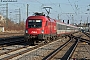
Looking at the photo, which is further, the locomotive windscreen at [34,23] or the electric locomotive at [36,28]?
the locomotive windscreen at [34,23]

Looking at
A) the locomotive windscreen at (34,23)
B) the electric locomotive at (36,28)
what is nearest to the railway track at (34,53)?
the electric locomotive at (36,28)

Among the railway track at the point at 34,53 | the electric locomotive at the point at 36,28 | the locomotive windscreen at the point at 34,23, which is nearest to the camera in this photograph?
the railway track at the point at 34,53

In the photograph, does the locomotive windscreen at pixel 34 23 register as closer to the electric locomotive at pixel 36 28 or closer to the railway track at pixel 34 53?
the electric locomotive at pixel 36 28

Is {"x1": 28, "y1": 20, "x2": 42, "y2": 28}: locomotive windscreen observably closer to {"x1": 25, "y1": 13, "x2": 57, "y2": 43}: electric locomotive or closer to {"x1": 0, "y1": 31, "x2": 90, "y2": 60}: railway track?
{"x1": 25, "y1": 13, "x2": 57, "y2": 43}: electric locomotive

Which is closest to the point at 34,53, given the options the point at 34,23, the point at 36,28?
the point at 36,28

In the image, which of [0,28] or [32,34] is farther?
[0,28]

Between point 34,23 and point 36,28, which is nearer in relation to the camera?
point 36,28

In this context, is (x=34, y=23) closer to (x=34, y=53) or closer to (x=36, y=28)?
(x=36, y=28)

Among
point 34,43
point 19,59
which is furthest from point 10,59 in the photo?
point 34,43

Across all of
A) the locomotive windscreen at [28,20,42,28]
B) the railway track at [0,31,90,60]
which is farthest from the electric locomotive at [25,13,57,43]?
the railway track at [0,31,90,60]

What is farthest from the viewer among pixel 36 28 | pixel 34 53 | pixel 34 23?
pixel 34 23

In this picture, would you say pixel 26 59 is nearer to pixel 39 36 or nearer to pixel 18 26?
pixel 39 36

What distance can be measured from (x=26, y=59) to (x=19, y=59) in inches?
16.6

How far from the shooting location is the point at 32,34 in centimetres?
2116
